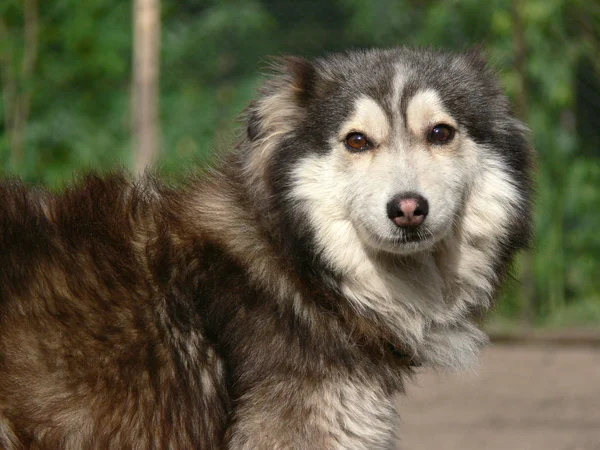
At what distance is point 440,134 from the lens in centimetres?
375

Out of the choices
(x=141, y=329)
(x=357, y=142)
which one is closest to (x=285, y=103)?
(x=357, y=142)

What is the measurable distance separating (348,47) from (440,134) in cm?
454

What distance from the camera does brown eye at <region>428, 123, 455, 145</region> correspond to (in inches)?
147

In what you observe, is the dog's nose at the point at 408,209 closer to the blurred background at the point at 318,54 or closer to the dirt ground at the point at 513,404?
the dirt ground at the point at 513,404

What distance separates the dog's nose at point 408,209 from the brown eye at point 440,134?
32 cm

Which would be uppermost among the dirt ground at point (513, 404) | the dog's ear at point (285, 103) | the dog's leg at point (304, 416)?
the dog's ear at point (285, 103)

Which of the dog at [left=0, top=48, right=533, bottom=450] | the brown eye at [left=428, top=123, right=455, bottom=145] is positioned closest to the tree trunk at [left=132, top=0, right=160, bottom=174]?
the dog at [left=0, top=48, right=533, bottom=450]

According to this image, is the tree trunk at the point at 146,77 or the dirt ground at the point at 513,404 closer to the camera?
the dirt ground at the point at 513,404

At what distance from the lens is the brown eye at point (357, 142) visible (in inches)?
146

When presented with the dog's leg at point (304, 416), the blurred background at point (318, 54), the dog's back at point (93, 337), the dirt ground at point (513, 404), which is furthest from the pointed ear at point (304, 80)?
the blurred background at point (318, 54)

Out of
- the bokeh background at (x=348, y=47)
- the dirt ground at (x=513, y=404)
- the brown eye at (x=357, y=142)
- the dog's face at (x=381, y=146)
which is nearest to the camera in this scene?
the dog's face at (x=381, y=146)

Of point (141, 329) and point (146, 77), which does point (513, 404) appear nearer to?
point (146, 77)

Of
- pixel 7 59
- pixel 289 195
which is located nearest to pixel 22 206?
pixel 289 195

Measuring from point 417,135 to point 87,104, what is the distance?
5.44 m
